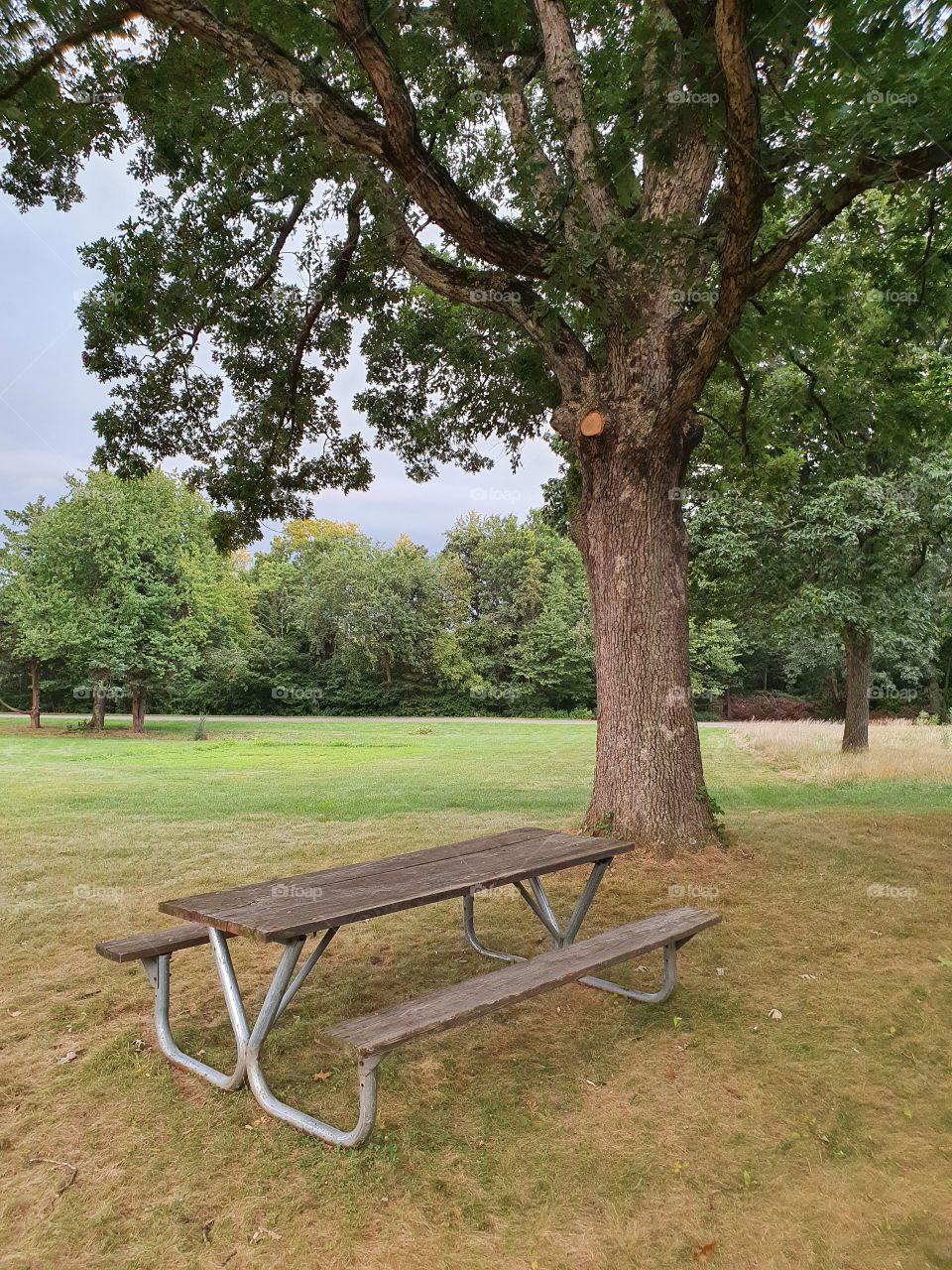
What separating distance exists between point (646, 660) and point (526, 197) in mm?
5566

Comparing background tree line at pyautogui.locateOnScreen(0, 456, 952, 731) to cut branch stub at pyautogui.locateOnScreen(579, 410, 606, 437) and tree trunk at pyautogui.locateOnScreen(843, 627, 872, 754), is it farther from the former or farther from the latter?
cut branch stub at pyautogui.locateOnScreen(579, 410, 606, 437)

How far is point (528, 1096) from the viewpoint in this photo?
3482 millimetres

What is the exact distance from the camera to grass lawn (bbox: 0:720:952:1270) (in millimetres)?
2650

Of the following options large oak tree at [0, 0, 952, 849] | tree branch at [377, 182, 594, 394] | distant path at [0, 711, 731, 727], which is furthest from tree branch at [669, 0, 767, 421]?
Answer: distant path at [0, 711, 731, 727]

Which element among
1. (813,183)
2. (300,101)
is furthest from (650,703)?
(300,101)

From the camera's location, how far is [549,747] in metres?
22.2

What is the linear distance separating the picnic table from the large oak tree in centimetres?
289

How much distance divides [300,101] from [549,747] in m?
17.9

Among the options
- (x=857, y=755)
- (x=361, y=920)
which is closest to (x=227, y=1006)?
(x=361, y=920)

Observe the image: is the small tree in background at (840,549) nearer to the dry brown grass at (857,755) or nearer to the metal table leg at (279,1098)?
the dry brown grass at (857,755)

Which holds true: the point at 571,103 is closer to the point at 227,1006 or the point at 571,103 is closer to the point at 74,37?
the point at 74,37

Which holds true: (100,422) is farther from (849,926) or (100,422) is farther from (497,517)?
(497,517)

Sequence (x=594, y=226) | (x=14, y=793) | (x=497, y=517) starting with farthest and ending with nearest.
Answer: (x=497, y=517)
(x=14, y=793)
(x=594, y=226)

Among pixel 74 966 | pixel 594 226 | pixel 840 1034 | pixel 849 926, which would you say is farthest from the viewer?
A: pixel 594 226
